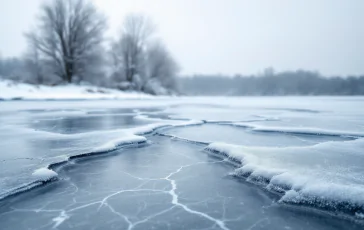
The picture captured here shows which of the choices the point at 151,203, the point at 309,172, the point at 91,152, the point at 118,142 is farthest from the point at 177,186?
the point at 118,142

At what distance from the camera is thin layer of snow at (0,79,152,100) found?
59.2 feet

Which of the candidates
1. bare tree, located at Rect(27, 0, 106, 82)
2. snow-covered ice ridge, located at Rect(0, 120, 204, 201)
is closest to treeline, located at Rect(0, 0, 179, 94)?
bare tree, located at Rect(27, 0, 106, 82)

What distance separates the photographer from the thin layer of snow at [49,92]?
1803 cm

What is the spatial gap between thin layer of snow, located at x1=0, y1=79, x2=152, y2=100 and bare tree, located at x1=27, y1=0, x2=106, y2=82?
3.84 metres

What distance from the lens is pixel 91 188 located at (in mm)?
3191

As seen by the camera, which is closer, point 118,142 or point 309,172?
point 309,172

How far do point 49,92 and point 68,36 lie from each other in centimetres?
911

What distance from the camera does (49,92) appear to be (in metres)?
21.1

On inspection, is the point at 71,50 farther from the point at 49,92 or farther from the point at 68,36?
the point at 49,92

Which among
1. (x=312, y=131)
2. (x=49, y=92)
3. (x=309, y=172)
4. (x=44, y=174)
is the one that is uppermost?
(x=49, y=92)

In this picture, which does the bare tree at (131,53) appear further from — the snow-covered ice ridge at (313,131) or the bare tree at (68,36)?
the snow-covered ice ridge at (313,131)

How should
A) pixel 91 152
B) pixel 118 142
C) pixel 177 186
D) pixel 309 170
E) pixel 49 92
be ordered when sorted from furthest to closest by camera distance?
pixel 49 92 → pixel 118 142 → pixel 91 152 → pixel 309 170 → pixel 177 186

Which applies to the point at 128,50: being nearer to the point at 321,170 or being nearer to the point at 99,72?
the point at 99,72

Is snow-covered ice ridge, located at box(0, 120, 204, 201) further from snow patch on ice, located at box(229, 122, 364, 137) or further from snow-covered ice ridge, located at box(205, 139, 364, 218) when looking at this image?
snow patch on ice, located at box(229, 122, 364, 137)
